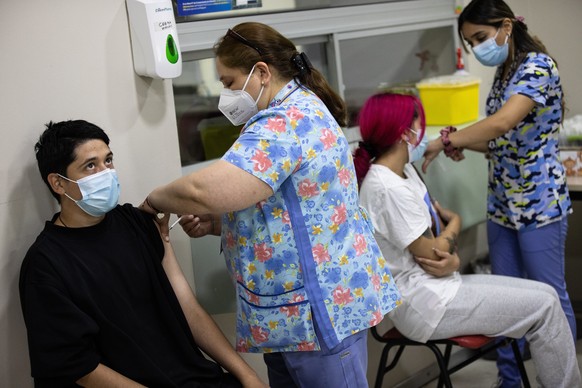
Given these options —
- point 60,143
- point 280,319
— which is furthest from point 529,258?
point 60,143

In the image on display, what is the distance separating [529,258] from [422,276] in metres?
0.59

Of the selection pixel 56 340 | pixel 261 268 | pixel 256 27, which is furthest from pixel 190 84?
pixel 56 340

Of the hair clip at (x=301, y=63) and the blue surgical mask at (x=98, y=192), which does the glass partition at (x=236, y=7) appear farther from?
the blue surgical mask at (x=98, y=192)

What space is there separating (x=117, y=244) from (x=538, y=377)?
1567 mm

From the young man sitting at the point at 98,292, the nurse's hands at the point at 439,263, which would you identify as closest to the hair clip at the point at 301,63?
the young man sitting at the point at 98,292

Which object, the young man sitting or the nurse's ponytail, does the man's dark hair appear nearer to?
the young man sitting

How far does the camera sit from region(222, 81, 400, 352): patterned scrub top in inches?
70.9

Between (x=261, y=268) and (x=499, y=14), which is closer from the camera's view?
(x=261, y=268)

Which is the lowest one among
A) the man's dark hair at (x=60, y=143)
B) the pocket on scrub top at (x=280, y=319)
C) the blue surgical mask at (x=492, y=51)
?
the pocket on scrub top at (x=280, y=319)

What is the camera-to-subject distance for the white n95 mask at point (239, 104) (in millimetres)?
1943

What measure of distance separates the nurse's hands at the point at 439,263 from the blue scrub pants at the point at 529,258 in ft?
1.63

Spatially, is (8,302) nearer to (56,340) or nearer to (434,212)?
(56,340)

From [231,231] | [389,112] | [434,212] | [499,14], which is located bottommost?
[434,212]

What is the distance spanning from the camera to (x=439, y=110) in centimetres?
342
